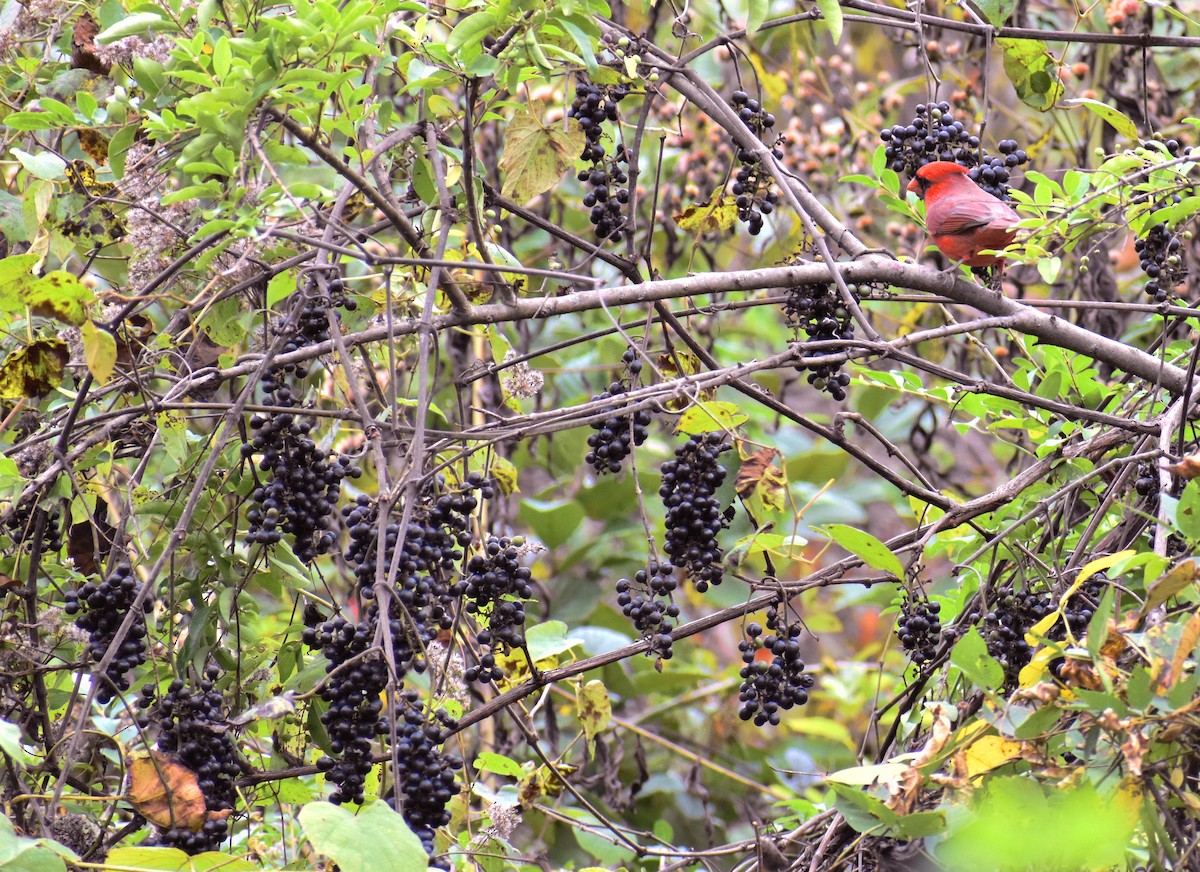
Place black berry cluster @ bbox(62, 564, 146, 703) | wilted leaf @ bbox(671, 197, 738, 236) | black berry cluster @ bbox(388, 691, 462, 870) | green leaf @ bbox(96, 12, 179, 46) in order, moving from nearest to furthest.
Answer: black berry cluster @ bbox(388, 691, 462, 870), green leaf @ bbox(96, 12, 179, 46), black berry cluster @ bbox(62, 564, 146, 703), wilted leaf @ bbox(671, 197, 738, 236)

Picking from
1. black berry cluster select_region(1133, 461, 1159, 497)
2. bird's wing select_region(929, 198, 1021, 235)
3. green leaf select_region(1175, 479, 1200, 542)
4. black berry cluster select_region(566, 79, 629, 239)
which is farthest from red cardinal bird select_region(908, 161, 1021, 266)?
green leaf select_region(1175, 479, 1200, 542)

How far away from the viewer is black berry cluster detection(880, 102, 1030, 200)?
A: 2094 millimetres

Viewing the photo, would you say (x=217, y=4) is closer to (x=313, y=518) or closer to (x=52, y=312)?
(x=52, y=312)

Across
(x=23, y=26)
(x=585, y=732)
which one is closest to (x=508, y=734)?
(x=585, y=732)

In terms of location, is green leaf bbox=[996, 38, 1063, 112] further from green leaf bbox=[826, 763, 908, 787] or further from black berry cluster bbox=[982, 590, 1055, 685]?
green leaf bbox=[826, 763, 908, 787]

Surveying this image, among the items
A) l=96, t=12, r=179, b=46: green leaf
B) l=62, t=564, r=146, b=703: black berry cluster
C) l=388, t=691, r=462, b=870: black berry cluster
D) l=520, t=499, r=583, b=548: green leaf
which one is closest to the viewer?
l=388, t=691, r=462, b=870: black berry cluster

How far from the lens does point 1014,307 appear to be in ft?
6.77

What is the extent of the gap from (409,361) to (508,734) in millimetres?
1144

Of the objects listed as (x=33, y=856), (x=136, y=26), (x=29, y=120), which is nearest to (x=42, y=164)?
(x=29, y=120)

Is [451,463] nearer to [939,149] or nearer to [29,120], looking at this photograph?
[29,120]

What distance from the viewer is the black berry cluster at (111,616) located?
1731 mm

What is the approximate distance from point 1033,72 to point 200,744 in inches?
79.2

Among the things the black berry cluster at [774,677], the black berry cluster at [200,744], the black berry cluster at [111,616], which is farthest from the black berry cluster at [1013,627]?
the black berry cluster at [111,616]

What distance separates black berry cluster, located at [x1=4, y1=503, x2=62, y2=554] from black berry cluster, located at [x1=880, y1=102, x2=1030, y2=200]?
1608mm
